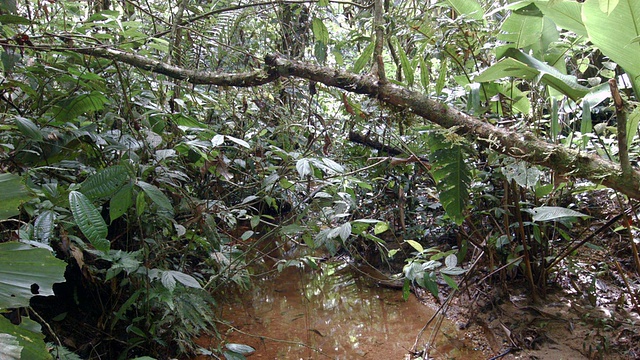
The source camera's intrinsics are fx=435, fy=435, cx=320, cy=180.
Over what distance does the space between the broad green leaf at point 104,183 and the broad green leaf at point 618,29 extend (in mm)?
1591

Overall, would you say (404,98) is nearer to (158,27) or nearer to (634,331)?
(634,331)

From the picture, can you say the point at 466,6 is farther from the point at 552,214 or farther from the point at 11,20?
the point at 11,20

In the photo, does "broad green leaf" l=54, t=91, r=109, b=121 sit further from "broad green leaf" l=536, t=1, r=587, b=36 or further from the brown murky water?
"broad green leaf" l=536, t=1, r=587, b=36

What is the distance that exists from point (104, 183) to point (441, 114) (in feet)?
4.22

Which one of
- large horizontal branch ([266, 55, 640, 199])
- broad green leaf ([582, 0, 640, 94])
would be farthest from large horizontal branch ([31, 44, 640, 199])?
broad green leaf ([582, 0, 640, 94])

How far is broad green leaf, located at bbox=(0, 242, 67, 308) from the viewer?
2.45 ft

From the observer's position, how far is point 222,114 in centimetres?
307

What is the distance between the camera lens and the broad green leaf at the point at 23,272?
75 centimetres

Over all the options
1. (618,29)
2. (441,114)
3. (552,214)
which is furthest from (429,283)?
(618,29)

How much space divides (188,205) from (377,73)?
105cm

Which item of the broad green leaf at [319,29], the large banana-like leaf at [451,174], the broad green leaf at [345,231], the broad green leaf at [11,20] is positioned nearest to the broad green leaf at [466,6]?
the large banana-like leaf at [451,174]

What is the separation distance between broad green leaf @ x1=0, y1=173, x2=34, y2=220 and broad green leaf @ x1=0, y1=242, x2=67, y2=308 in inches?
2.8

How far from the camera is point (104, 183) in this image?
1.48 m

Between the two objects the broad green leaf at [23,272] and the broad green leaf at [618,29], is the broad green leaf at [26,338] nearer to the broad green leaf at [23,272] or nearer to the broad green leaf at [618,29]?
the broad green leaf at [23,272]
